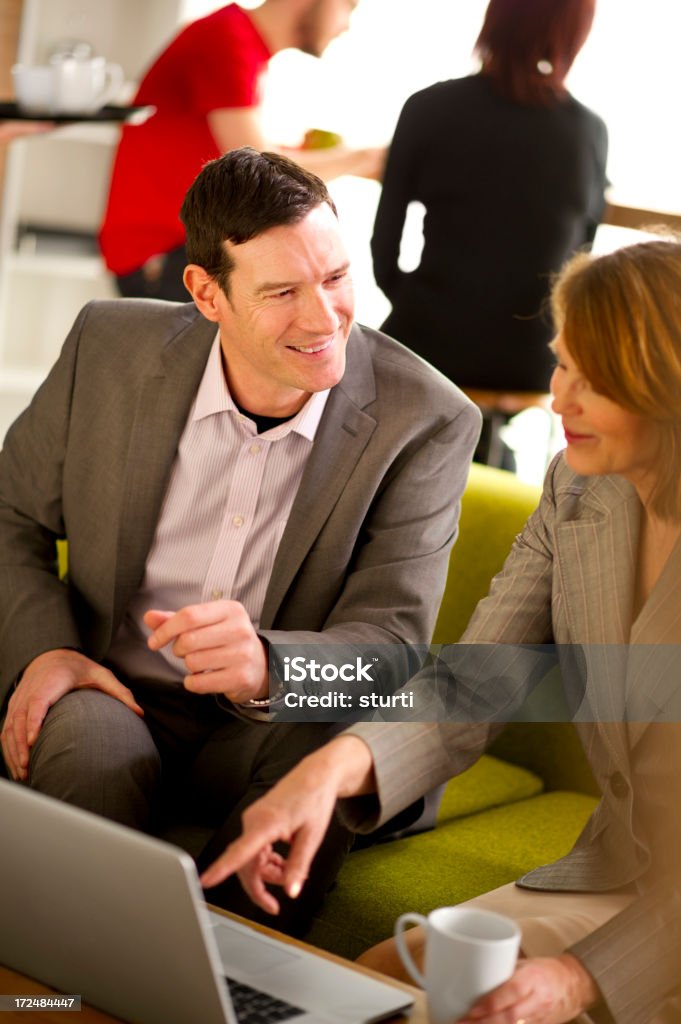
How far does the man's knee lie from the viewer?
4.67 ft

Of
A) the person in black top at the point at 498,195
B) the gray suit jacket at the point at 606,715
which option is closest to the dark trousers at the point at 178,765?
the gray suit jacket at the point at 606,715

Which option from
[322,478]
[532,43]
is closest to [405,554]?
[322,478]

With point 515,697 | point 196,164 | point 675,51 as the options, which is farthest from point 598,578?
point 675,51

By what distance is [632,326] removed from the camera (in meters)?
1.14

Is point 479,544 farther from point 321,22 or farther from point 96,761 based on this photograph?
point 321,22

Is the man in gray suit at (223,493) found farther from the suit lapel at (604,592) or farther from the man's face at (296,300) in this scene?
the suit lapel at (604,592)

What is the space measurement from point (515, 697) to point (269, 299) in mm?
580

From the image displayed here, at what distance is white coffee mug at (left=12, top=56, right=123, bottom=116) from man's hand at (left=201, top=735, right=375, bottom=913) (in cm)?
213

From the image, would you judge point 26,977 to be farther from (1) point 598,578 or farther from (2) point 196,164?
(2) point 196,164

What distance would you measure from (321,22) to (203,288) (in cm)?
135

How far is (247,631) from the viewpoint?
133cm

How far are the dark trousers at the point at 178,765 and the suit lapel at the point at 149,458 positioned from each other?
0.15 metres

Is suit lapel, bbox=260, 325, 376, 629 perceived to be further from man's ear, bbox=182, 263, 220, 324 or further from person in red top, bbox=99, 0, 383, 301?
person in red top, bbox=99, 0, 383, 301

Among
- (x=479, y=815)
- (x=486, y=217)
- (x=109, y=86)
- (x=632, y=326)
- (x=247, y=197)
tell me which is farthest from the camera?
(x=109, y=86)
